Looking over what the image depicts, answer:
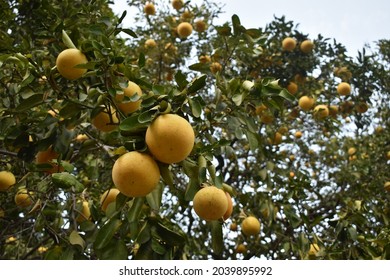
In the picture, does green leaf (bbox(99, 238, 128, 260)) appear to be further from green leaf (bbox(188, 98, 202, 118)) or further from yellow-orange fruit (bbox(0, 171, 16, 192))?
yellow-orange fruit (bbox(0, 171, 16, 192))

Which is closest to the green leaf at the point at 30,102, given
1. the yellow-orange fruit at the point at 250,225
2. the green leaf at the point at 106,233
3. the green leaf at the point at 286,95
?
the green leaf at the point at 106,233

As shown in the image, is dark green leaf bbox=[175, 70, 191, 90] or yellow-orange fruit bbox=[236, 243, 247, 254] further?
yellow-orange fruit bbox=[236, 243, 247, 254]

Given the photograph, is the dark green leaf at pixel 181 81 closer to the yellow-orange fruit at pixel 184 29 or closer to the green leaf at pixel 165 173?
the green leaf at pixel 165 173

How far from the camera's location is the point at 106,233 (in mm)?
2014

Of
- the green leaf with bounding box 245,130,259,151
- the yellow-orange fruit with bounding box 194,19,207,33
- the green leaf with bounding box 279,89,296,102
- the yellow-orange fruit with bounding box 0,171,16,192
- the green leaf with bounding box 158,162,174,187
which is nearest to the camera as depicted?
the green leaf with bounding box 158,162,174,187

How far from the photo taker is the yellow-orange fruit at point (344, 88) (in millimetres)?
5309

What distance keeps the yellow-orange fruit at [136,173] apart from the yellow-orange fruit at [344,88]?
4140 millimetres

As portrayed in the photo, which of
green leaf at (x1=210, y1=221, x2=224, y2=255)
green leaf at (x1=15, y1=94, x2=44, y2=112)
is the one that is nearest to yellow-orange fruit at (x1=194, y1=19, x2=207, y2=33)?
green leaf at (x1=15, y1=94, x2=44, y2=112)

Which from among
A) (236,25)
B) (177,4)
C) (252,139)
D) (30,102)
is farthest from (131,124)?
(177,4)

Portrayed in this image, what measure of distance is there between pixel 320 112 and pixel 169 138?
3794mm

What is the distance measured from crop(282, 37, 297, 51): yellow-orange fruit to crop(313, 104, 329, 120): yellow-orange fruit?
798mm

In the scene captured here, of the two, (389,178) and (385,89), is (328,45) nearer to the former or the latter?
(385,89)

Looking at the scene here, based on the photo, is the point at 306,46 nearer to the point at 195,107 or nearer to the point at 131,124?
the point at 195,107

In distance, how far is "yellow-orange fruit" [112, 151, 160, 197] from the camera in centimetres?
165
